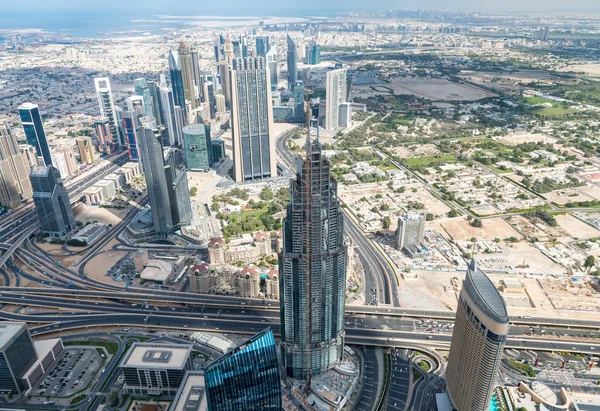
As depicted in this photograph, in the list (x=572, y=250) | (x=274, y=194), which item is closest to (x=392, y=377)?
(x=572, y=250)

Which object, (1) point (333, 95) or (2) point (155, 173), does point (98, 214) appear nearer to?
(2) point (155, 173)

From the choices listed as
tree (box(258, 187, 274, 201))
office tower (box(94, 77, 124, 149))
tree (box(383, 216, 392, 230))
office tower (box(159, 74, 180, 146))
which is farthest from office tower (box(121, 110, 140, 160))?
tree (box(383, 216, 392, 230))

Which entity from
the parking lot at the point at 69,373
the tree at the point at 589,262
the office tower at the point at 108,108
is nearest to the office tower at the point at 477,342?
the tree at the point at 589,262

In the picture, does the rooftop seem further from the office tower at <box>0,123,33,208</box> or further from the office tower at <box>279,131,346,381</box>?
the office tower at <box>0,123,33,208</box>

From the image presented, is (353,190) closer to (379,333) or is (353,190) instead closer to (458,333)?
(379,333)

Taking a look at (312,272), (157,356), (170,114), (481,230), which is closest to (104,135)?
(170,114)
